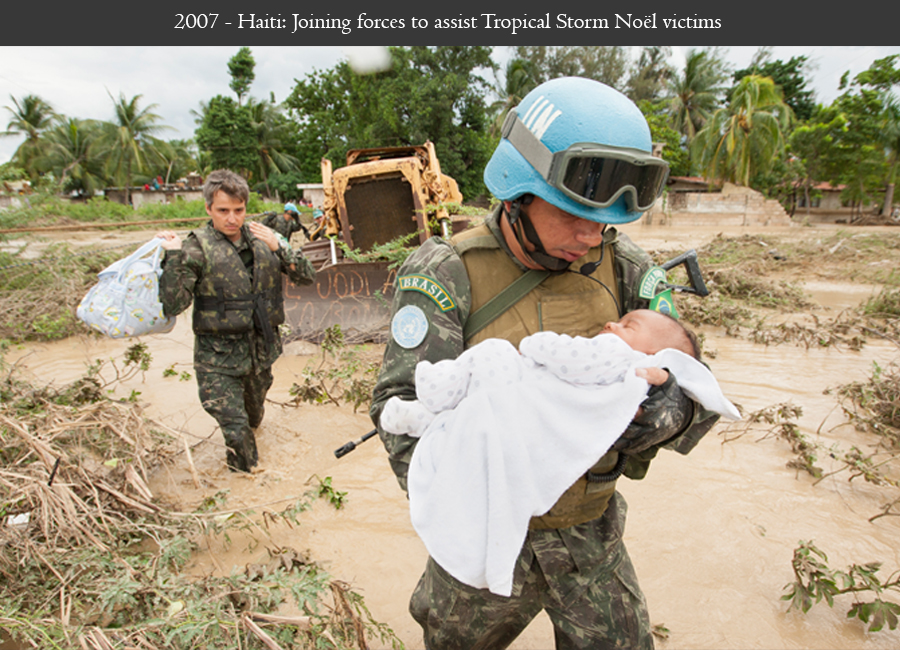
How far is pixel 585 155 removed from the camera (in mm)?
1200

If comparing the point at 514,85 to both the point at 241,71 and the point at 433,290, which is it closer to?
the point at 241,71

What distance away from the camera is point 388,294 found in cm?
659

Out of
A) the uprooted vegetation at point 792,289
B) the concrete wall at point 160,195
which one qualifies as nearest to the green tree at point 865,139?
the uprooted vegetation at point 792,289

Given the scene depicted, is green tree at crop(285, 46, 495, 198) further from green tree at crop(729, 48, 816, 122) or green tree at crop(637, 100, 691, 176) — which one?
green tree at crop(729, 48, 816, 122)

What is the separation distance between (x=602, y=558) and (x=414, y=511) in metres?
0.62

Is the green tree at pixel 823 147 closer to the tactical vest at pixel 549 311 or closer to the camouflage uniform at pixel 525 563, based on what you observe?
the tactical vest at pixel 549 311

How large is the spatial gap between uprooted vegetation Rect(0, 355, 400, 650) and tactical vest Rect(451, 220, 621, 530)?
37.3 inches

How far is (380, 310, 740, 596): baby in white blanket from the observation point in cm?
111

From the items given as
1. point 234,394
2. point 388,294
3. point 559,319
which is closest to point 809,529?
point 559,319

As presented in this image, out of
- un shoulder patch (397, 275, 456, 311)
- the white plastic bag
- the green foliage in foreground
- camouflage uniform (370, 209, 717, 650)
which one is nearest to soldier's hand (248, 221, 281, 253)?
the white plastic bag

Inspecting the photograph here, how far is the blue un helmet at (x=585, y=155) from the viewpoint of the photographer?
4.04 ft

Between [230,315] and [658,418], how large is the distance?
2.98 metres

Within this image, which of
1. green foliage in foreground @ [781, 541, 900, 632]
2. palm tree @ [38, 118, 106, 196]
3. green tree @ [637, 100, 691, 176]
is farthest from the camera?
palm tree @ [38, 118, 106, 196]

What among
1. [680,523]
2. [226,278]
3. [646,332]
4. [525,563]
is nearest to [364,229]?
[226,278]
